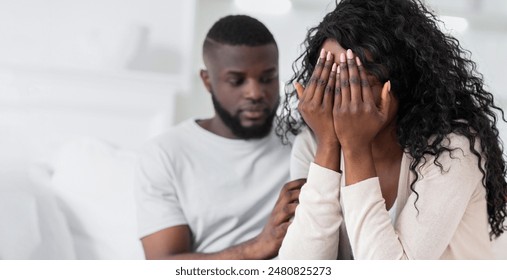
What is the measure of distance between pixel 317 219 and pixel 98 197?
50 cm

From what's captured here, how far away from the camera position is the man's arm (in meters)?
1.06

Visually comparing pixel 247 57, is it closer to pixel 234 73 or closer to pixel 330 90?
pixel 234 73

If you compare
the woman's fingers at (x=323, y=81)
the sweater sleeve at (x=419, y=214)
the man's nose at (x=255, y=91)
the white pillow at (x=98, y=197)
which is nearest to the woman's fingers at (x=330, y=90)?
the woman's fingers at (x=323, y=81)

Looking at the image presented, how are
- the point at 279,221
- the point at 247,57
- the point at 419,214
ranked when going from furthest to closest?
the point at 247,57
the point at 279,221
the point at 419,214

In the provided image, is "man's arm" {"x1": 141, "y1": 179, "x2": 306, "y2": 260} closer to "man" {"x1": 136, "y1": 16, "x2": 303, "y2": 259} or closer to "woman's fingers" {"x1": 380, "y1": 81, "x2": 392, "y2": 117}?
"man" {"x1": 136, "y1": 16, "x2": 303, "y2": 259}

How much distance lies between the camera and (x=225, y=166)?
1205 millimetres

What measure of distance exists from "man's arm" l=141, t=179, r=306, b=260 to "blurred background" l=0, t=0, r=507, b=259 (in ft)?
0.35

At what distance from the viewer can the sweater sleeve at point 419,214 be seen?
87 centimetres

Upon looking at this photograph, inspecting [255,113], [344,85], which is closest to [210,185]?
[255,113]

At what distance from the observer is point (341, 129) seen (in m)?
0.90
